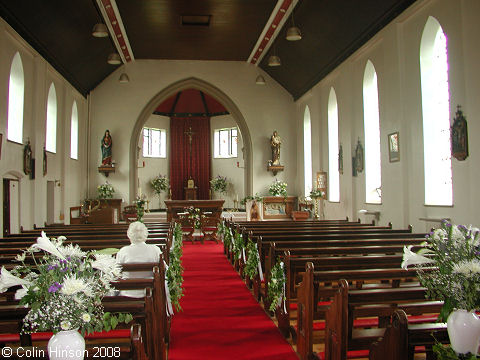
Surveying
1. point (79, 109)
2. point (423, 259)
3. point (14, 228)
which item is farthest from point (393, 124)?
point (79, 109)

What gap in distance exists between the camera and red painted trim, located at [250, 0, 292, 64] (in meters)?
12.4

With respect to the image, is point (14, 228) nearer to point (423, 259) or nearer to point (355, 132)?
point (355, 132)

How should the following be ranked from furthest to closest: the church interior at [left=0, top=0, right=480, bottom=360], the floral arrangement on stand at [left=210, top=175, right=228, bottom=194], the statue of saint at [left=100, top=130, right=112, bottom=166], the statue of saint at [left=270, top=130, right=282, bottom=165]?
the floral arrangement on stand at [left=210, top=175, right=228, bottom=194]
the statue of saint at [left=270, top=130, right=282, bottom=165]
the statue of saint at [left=100, top=130, right=112, bottom=166]
the church interior at [left=0, top=0, right=480, bottom=360]

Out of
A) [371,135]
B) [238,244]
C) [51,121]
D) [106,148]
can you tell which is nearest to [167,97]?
[106,148]

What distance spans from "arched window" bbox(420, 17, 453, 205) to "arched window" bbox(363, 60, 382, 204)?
2484 millimetres

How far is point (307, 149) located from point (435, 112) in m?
8.64

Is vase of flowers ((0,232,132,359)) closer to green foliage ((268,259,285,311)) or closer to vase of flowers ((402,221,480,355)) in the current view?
vase of flowers ((402,221,480,355))

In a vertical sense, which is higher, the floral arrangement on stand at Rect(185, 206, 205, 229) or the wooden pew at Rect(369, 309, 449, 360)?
the floral arrangement on stand at Rect(185, 206, 205, 229)

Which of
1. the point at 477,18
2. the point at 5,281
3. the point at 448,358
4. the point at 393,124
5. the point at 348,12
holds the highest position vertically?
the point at 348,12

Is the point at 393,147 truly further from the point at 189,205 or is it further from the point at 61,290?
the point at 61,290

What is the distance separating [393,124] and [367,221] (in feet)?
9.06

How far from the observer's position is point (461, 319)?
2.24m

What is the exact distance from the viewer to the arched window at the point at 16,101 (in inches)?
426

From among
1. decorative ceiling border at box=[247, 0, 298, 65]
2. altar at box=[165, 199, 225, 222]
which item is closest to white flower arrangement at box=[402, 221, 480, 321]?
decorative ceiling border at box=[247, 0, 298, 65]
